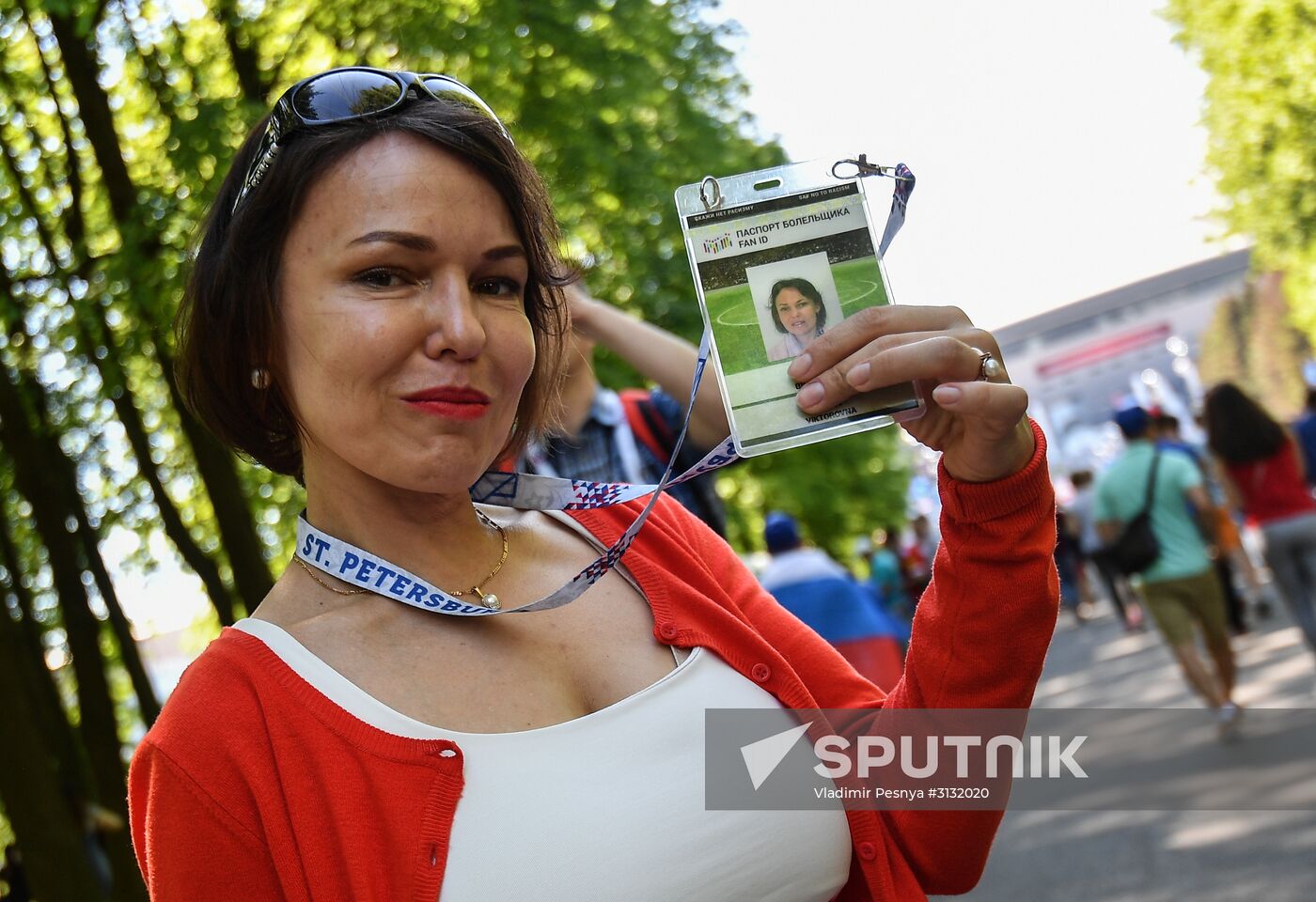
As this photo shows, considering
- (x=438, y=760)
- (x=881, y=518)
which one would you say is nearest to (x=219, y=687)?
(x=438, y=760)

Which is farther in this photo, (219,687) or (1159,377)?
(1159,377)

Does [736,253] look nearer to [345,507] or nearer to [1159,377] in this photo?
[345,507]

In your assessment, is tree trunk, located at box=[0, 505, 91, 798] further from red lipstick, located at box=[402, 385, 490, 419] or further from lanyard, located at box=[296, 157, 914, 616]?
red lipstick, located at box=[402, 385, 490, 419]

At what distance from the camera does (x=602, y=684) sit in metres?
2.22

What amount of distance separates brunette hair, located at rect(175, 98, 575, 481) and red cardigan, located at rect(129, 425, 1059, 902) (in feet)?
1.53

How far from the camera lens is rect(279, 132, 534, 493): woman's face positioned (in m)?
2.11

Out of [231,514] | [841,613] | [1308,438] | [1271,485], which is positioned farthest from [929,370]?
[1308,438]

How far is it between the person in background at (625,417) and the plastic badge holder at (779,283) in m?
1.84

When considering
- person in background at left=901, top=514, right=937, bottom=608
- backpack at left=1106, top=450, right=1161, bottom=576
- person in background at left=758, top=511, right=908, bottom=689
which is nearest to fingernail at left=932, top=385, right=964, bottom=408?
person in background at left=758, top=511, right=908, bottom=689

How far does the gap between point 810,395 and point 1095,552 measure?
15.5m

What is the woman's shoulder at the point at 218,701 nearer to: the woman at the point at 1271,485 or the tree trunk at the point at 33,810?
the tree trunk at the point at 33,810

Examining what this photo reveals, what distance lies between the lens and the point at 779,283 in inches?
80.4

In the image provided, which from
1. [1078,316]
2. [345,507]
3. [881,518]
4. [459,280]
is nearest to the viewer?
[459,280]

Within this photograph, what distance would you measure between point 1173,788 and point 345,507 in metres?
6.64
